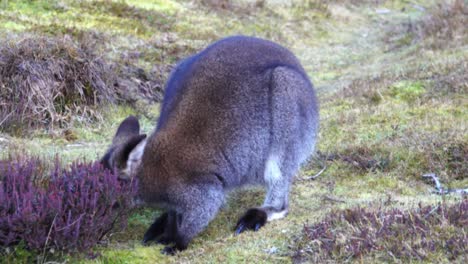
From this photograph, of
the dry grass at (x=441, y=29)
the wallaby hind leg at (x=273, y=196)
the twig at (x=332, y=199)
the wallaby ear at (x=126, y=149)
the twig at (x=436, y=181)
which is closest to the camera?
the wallaby ear at (x=126, y=149)

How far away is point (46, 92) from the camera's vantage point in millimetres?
10391

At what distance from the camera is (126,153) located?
223 inches

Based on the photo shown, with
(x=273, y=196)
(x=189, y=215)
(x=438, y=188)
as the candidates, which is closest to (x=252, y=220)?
(x=273, y=196)

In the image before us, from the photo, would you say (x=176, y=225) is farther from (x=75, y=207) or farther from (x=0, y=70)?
(x=0, y=70)

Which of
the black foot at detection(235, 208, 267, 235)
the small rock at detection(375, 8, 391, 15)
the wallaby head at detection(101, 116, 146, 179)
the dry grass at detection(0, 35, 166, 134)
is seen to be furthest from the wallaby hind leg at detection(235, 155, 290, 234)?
the small rock at detection(375, 8, 391, 15)

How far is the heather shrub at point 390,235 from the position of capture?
4.90 meters

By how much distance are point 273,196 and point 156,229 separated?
1306 mm

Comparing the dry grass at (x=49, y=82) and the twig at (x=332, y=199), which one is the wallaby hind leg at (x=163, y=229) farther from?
the dry grass at (x=49, y=82)

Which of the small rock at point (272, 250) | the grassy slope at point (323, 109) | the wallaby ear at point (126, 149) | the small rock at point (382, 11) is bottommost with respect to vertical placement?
the small rock at point (382, 11)

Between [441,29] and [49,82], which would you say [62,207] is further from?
[441,29]

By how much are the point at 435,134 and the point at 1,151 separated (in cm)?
577

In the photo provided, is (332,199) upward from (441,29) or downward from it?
downward

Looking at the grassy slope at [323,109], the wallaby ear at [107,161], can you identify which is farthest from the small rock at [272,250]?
the wallaby ear at [107,161]

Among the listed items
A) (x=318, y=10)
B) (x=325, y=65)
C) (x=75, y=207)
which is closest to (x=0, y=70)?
(x=75, y=207)
